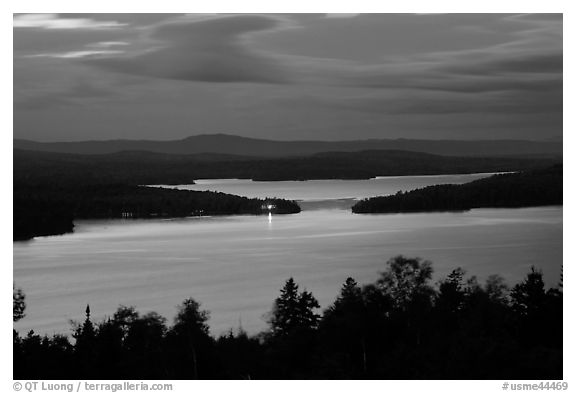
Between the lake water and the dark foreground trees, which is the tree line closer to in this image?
the lake water

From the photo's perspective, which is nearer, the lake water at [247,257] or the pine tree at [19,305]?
the pine tree at [19,305]

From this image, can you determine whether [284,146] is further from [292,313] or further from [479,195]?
[292,313]

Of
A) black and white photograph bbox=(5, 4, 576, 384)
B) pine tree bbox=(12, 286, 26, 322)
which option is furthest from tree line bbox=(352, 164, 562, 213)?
pine tree bbox=(12, 286, 26, 322)

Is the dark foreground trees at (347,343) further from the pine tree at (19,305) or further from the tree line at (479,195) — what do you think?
the tree line at (479,195)

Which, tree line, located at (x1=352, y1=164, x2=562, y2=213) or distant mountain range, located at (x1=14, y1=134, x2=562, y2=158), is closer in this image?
tree line, located at (x1=352, y1=164, x2=562, y2=213)

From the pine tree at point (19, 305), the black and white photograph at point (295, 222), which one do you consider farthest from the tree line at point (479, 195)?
the pine tree at point (19, 305)

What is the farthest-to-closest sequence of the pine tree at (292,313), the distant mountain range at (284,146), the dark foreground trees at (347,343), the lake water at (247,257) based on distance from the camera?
1. the distant mountain range at (284,146)
2. the lake water at (247,257)
3. the pine tree at (292,313)
4. the dark foreground trees at (347,343)
